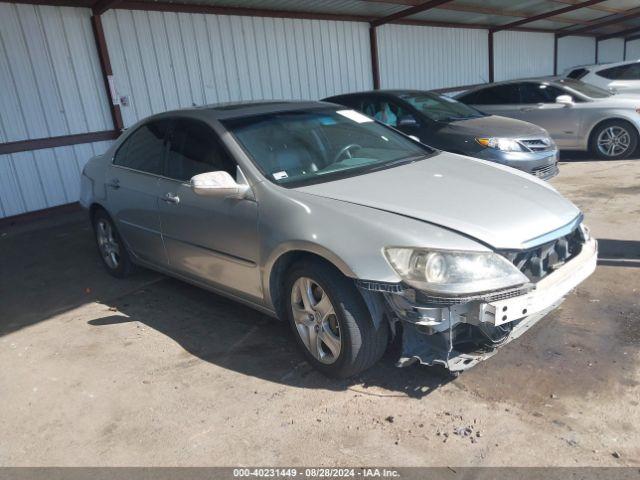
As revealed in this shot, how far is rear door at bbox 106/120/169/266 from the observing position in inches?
170

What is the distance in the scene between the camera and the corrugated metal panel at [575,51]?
22812mm

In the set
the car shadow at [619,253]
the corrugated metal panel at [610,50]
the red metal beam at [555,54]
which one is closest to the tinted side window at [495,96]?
the car shadow at [619,253]

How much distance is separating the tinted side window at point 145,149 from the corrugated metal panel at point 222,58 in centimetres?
426

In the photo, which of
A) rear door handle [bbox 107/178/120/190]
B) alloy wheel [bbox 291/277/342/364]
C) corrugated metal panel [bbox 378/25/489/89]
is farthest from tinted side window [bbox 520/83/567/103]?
alloy wheel [bbox 291/277/342/364]

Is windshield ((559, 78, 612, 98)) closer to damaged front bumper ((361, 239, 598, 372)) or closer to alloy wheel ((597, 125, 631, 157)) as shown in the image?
alloy wheel ((597, 125, 631, 157))

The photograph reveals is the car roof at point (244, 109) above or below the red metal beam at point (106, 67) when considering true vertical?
below

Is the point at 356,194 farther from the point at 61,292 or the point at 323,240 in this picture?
the point at 61,292

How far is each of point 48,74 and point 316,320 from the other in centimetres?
677

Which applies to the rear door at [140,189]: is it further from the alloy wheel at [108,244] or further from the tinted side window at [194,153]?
the alloy wheel at [108,244]

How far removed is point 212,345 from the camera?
12.5 feet

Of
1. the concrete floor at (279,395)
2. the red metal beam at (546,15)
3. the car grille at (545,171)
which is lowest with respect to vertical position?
the concrete floor at (279,395)

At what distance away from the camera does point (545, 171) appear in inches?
280

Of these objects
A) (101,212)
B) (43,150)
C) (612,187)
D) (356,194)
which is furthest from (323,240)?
(43,150)

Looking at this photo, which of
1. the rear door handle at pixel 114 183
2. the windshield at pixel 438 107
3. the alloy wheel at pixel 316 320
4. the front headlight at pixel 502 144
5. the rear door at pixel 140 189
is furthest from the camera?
the windshield at pixel 438 107
